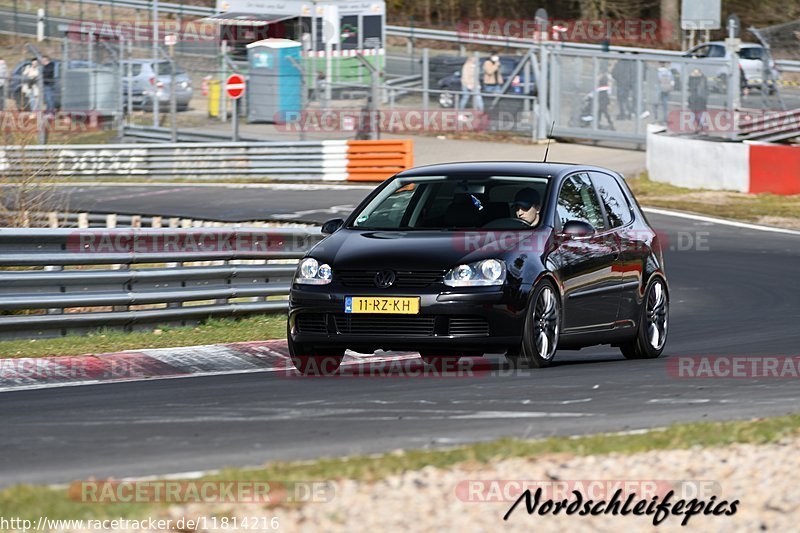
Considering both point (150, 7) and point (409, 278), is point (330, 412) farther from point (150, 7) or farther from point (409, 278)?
point (150, 7)

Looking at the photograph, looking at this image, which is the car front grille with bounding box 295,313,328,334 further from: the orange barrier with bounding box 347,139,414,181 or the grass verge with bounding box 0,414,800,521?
the orange barrier with bounding box 347,139,414,181

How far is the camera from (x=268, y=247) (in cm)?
1412

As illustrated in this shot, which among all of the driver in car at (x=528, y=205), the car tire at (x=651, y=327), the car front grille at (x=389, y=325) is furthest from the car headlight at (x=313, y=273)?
the car tire at (x=651, y=327)

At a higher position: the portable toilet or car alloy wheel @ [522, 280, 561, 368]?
the portable toilet

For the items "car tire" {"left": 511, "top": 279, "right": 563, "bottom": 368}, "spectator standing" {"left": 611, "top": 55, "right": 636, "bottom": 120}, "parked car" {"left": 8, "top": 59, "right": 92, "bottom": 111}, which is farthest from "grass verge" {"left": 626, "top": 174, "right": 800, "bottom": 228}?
"parked car" {"left": 8, "top": 59, "right": 92, "bottom": 111}

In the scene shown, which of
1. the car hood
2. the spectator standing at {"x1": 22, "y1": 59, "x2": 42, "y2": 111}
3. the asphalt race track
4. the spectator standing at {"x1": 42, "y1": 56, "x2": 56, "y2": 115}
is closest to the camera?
the asphalt race track

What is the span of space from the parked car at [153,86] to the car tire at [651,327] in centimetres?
2564

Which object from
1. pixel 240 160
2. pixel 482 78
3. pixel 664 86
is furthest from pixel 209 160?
pixel 664 86

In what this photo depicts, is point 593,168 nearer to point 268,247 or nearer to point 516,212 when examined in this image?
point 516,212

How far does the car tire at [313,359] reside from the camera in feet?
33.3

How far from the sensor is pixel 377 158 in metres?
31.0

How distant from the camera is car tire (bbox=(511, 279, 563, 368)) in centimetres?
978

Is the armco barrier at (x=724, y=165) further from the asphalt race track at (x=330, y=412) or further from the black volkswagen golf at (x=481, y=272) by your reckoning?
the black volkswagen golf at (x=481, y=272)

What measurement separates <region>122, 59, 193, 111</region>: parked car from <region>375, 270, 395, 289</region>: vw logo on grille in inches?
1072
